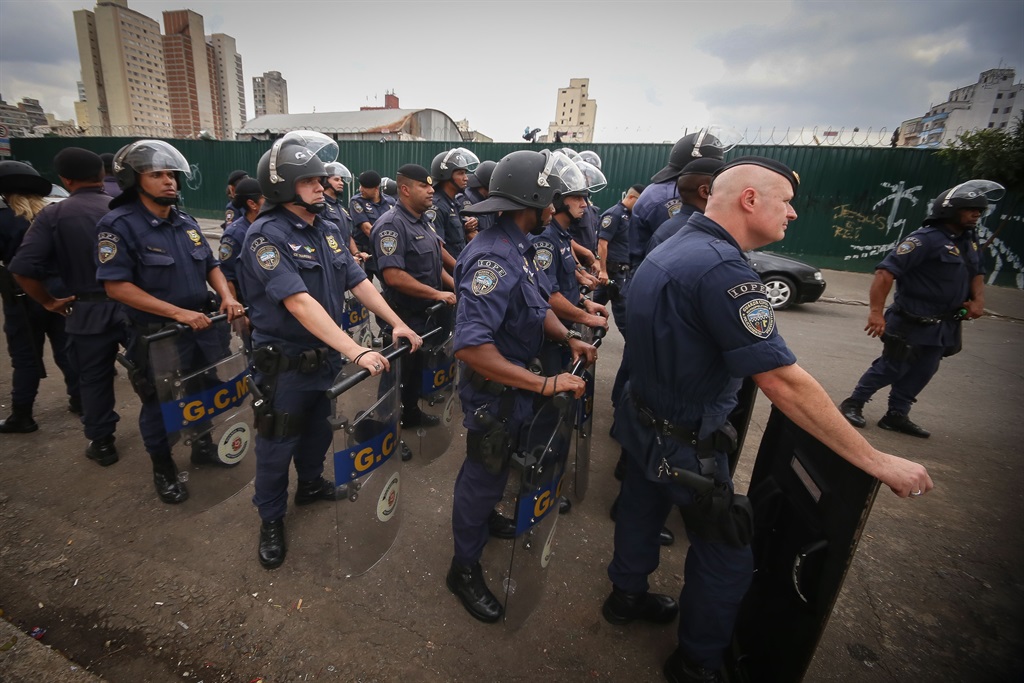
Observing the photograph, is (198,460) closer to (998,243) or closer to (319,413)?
(319,413)

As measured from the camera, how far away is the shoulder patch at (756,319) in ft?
4.58

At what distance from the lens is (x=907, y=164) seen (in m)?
10.6

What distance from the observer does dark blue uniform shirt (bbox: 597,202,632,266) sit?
4844 mm

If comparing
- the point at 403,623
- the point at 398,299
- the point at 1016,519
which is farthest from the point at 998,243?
the point at 403,623

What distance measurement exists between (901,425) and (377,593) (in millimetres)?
4513

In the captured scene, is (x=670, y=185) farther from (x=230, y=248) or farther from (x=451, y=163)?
(x=230, y=248)

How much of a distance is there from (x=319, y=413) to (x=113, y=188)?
14.1 ft

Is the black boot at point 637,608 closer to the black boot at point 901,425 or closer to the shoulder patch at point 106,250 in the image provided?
the shoulder patch at point 106,250

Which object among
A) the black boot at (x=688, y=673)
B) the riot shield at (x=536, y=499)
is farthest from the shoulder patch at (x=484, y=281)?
the black boot at (x=688, y=673)

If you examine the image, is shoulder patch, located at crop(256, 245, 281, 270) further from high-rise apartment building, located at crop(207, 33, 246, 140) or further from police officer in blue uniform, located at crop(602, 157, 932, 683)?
high-rise apartment building, located at crop(207, 33, 246, 140)

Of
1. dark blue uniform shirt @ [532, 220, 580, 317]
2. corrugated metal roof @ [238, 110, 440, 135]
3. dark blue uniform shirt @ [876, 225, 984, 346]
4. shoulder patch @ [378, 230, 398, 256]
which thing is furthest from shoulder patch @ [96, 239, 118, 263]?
corrugated metal roof @ [238, 110, 440, 135]

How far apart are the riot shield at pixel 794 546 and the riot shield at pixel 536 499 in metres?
0.77

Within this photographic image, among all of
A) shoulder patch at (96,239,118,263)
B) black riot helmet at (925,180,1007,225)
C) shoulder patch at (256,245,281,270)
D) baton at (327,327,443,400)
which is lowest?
baton at (327,327,443,400)

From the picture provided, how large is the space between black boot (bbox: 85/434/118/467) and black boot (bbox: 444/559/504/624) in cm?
254
